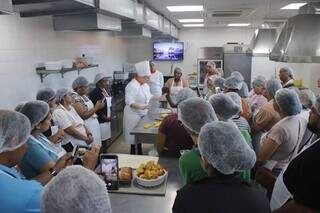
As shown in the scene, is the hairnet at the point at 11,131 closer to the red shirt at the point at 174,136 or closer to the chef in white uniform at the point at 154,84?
the red shirt at the point at 174,136

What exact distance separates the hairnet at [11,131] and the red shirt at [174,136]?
1135 millimetres

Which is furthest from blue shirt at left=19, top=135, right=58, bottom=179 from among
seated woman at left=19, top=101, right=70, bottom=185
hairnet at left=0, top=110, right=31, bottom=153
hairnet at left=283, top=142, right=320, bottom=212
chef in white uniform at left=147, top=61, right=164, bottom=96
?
chef in white uniform at left=147, top=61, right=164, bottom=96

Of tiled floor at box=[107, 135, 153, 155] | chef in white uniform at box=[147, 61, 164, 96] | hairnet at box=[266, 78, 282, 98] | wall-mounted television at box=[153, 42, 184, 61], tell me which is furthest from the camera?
wall-mounted television at box=[153, 42, 184, 61]

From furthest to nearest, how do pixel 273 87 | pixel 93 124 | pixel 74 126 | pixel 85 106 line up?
1. pixel 93 124
2. pixel 85 106
3. pixel 273 87
4. pixel 74 126

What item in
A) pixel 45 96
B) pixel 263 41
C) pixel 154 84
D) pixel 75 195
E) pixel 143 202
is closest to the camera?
pixel 75 195

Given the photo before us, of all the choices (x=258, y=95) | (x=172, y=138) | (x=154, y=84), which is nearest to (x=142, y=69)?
(x=154, y=84)

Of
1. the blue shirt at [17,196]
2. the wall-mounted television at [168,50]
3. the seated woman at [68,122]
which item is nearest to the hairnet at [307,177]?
the blue shirt at [17,196]

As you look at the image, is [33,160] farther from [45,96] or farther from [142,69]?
[142,69]

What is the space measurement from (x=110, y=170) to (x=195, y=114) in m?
0.62

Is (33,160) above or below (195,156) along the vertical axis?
below

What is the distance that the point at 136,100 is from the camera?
3.96 m

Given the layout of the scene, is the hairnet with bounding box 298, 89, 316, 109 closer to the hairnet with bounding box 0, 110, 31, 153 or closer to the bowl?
the bowl

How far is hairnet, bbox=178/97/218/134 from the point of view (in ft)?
5.90

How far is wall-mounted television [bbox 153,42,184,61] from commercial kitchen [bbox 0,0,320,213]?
291cm
